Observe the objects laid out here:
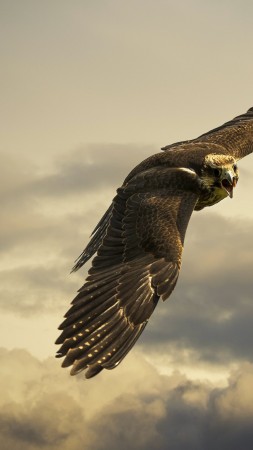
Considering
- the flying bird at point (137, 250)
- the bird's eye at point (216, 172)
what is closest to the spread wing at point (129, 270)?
the flying bird at point (137, 250)

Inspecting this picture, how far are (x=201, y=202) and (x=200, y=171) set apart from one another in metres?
0.57

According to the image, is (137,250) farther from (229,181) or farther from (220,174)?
(229,181)

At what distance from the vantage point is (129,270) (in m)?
14.7

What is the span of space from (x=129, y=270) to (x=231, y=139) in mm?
4988

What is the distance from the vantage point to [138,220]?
15250 mm

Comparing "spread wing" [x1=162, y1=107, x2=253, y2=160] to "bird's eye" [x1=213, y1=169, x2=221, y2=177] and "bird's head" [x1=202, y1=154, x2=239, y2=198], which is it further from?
"bird's eye" [x1=213, y1=169, x2=221, y2=177]

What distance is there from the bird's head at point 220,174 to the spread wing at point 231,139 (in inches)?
33.3

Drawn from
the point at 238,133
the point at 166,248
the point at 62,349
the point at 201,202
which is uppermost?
the point at 238,133

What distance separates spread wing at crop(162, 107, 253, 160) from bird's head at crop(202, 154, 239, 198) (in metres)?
0.85

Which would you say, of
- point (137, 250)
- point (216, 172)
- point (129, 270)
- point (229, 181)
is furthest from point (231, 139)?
point (129, 270)

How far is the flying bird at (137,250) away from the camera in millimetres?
13797

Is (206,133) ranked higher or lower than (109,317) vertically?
higher

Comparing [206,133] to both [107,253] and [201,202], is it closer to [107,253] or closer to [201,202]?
[201,202]

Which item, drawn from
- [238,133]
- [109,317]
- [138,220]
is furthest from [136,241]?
[238,133]
